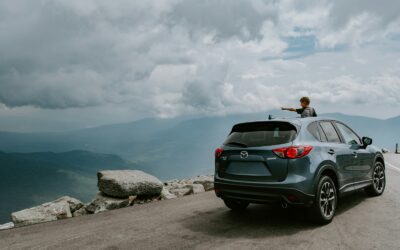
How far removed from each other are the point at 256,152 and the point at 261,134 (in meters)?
0.40

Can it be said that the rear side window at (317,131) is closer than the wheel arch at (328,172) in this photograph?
No

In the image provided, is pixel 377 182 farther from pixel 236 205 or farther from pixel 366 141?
pixel 236 205

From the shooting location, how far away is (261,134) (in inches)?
225

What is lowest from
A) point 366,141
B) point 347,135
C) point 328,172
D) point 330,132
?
point 328,172

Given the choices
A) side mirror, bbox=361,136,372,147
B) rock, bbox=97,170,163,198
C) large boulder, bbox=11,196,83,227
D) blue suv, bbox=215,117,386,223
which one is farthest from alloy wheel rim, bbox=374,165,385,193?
large boulder, bbox=11,196,83,227

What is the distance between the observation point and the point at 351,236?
16.4 ft

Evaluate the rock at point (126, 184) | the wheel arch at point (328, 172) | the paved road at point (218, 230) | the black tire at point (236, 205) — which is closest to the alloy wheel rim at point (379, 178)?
the paved road at point (218, 230)

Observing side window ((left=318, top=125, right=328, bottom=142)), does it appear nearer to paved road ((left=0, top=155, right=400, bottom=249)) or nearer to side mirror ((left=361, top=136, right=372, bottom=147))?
paved road ((left=0, top=155, right=400, bottom=249))

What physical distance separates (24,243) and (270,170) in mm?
4077

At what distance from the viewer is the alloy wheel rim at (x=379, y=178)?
26.0 feet

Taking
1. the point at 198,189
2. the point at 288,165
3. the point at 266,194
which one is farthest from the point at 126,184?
the point at 288,165

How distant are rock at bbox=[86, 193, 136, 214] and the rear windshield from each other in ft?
12.1

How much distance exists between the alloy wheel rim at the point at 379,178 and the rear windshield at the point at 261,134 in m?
3.62

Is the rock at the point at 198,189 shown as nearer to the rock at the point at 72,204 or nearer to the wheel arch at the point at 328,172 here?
the rock at the point at 72,204
